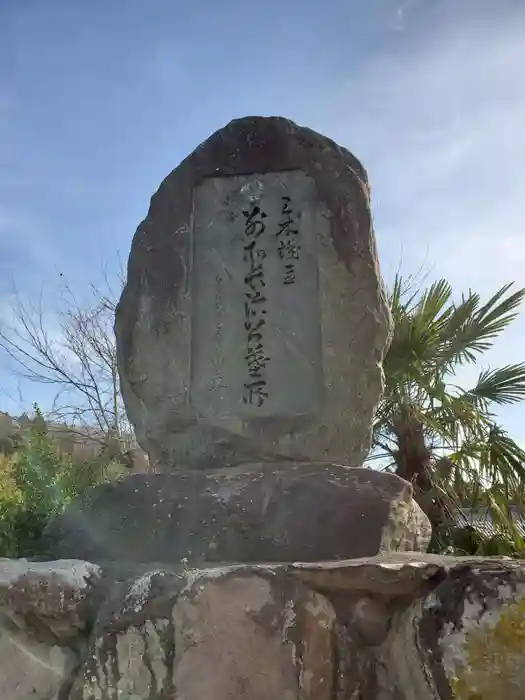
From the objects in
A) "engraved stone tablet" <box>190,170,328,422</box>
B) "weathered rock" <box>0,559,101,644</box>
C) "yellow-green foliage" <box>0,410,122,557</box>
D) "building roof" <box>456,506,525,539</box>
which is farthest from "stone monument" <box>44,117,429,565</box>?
"building roof" <box>456,506,525,539</box>

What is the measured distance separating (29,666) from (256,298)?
132cm

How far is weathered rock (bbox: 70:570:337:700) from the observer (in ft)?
4.06

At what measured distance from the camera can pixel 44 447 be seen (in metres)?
4.78

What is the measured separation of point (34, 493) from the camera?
14.4 ft

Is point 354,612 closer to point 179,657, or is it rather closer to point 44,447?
point 179,657

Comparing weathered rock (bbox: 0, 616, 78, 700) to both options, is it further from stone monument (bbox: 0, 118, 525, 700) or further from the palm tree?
the palm tree

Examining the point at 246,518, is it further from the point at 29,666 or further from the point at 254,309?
the point at 254,309

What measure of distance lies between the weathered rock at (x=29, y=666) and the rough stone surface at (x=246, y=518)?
36cm

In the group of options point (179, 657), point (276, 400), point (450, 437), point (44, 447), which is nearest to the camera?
point (179, 657)

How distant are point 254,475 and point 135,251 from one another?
3.24 feet

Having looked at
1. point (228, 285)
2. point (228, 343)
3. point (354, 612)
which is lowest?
point (354, 612)

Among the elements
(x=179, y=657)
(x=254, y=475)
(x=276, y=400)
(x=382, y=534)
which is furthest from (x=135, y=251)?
(x=179, y=657)

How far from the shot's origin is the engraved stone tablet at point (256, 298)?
2150mm

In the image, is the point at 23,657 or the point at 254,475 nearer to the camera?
the point at 23,657
